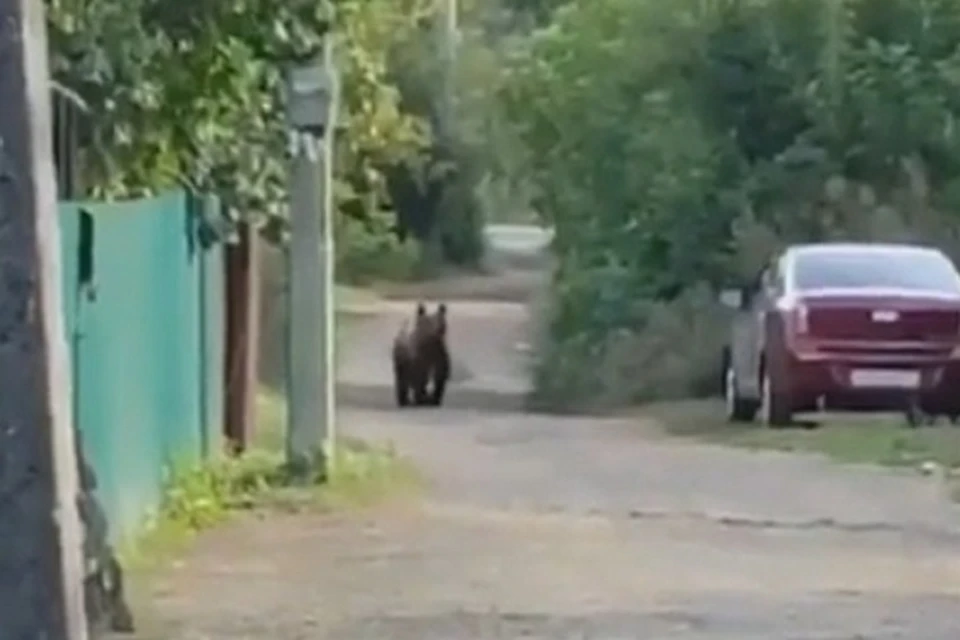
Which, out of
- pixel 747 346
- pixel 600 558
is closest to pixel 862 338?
pixel 747 346

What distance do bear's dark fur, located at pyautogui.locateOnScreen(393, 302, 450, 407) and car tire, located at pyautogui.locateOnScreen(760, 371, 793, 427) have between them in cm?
713

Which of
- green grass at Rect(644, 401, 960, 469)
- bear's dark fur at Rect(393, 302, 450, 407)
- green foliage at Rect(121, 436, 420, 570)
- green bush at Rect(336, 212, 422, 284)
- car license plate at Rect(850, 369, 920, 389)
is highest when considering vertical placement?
green foliage at Rect(121, 436, 420, 570)

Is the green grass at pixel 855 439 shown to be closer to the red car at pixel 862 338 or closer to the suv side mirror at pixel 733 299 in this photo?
the red car at pixel 862 338

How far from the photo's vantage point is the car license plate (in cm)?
2409

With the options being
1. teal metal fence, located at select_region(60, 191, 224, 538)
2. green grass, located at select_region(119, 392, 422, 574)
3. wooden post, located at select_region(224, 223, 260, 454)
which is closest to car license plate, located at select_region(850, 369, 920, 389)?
green grass, located at select_region(119, 392, 422, 574)

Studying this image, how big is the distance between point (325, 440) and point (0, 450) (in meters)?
12.2

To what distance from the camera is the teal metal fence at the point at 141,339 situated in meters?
14.1

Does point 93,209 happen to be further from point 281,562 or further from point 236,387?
point 236,387

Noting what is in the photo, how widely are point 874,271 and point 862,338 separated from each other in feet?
2.78

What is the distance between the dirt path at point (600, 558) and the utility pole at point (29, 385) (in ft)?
19.0

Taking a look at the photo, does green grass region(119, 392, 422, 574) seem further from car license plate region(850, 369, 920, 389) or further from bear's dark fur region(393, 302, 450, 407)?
bear's dark fur region(393, 302, 450, 407)

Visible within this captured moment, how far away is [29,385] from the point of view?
21.3 ft

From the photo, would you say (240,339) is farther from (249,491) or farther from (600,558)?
(600,558)

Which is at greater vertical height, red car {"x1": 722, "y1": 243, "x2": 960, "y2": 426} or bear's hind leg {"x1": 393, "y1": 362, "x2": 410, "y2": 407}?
red car {"x1": 722, "y1": 243, "x2": 960, "y2": 426}
